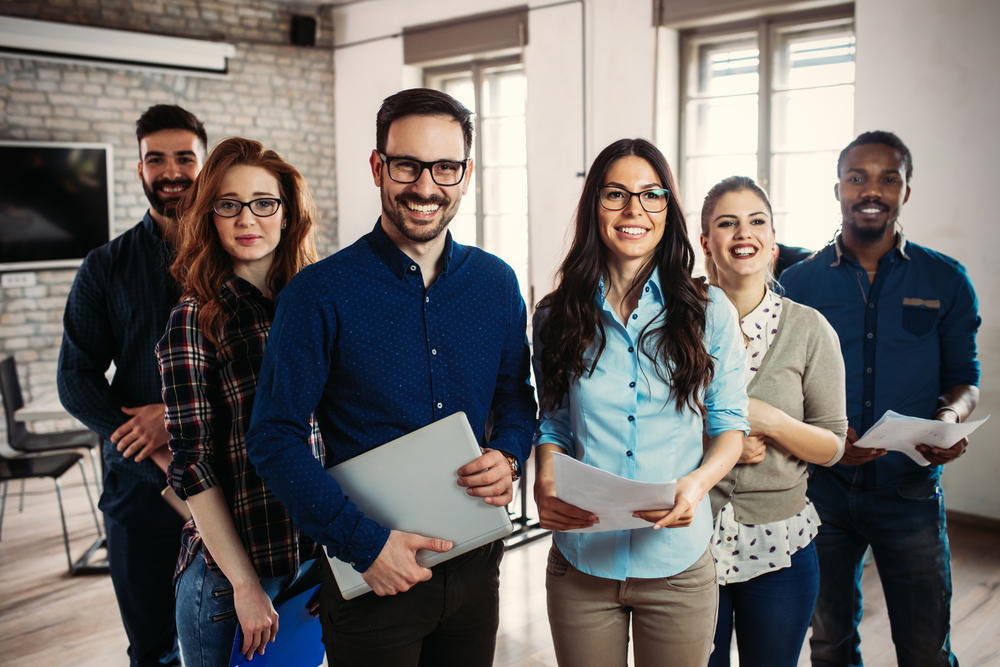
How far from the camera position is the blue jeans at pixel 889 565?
202 centimetres

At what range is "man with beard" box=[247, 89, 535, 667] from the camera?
1325 mm

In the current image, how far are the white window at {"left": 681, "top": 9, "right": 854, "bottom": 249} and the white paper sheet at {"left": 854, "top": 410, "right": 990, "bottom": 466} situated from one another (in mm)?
2783

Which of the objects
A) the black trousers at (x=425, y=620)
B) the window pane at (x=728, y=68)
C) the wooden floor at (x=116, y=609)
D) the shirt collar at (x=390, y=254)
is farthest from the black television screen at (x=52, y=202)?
the black trousers at (x=425, y=620)

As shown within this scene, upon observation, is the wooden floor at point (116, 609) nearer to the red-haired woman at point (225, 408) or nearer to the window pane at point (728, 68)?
the red-haired woman at point (225, 408)

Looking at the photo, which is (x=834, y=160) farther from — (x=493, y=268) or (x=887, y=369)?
(x=493, y=268)

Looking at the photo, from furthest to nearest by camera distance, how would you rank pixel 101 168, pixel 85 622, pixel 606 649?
pixel 101 168, pixel 85 622, pixel 606 649

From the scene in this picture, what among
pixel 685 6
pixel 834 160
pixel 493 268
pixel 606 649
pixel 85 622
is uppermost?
pixel 685 6

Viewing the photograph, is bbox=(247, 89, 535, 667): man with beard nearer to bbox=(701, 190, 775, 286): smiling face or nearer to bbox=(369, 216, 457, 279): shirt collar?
bbox=(369, 216, 457, 279): shirt collar

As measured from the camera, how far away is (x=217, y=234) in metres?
1.70

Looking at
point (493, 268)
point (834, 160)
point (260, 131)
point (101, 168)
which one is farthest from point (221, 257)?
point (260, 131)

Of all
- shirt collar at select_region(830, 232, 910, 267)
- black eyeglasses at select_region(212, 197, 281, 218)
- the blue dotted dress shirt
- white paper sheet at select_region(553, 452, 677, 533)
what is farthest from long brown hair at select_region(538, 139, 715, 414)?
shirt collar at select_region(830, 232, 910, 267)

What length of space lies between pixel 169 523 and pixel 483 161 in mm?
4966

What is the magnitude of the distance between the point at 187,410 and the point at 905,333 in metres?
1.96

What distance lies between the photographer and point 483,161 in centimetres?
657
